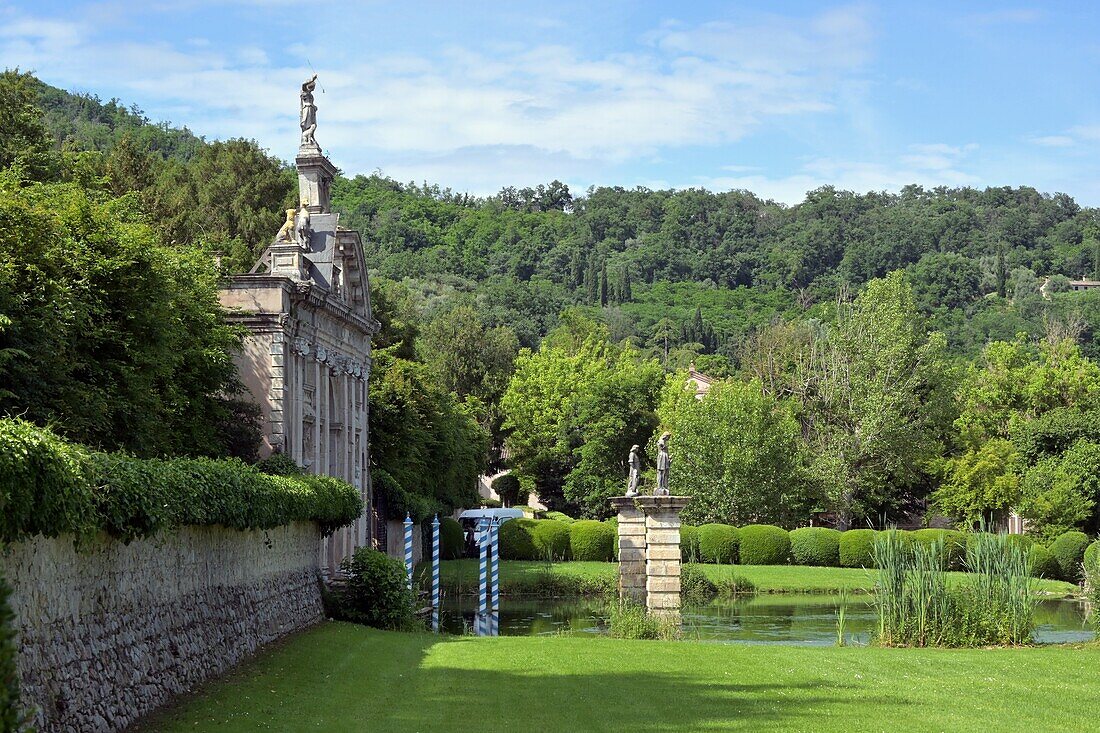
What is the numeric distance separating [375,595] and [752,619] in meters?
11.8

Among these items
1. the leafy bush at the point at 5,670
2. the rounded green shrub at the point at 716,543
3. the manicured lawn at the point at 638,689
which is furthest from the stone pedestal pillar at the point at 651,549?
the leafy bush at the point at 5,670

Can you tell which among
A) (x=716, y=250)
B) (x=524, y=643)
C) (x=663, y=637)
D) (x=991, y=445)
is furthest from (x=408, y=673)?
(x=716, y=250)

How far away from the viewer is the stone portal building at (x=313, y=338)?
35500mm

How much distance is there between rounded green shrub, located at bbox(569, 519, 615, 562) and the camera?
54688 millimetres

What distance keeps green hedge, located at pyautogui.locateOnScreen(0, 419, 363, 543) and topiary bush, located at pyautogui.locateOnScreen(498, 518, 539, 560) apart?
1323 inches

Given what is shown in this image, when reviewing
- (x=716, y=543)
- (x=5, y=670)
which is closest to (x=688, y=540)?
(x=716, y=543)

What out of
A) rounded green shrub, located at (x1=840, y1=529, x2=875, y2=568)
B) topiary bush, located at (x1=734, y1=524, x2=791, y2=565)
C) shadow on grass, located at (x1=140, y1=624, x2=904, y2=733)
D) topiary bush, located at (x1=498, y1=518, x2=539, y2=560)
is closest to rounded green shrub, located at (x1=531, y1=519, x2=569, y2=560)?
topiary bush, located at (x1=498, y1=518, x2=539, y2=560)

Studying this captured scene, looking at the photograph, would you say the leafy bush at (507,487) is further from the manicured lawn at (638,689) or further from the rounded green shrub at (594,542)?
the manicured lawn at (638,689)

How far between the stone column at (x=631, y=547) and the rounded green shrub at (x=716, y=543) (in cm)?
1651

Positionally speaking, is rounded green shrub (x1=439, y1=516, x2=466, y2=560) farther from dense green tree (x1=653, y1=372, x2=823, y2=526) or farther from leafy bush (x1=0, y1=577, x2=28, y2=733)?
leafy bush (x1=0, y1=577, x2=28, y2=733)

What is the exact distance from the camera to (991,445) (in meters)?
60.3

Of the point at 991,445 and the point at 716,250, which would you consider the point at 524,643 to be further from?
the point at 716,250

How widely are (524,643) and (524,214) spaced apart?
12262 cm

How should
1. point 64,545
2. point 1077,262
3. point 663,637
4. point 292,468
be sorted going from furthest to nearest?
point 1077,262 → point 292,468 → point 663,637 → point 64,545
